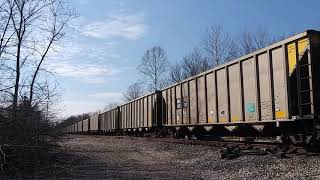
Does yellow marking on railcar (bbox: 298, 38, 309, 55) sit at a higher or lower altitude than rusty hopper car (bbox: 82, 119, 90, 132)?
higher

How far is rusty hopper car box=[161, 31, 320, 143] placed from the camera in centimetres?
1292

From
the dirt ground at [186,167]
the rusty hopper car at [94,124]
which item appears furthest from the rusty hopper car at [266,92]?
the rusty hopper car at [94,124]

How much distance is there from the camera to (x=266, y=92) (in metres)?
14.7

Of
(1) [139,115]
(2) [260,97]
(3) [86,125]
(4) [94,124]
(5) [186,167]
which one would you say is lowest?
(5) [186,167]

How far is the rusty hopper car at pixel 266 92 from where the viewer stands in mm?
12922

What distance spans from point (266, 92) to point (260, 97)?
1.49 feet

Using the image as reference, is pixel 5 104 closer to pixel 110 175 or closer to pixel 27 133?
pixel 27 133

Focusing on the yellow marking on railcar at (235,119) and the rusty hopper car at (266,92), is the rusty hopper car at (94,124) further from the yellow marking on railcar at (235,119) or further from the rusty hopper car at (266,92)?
the yellow marking on railcar at (235,119)

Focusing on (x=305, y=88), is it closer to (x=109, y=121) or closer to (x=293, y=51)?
(x=293, y=51)

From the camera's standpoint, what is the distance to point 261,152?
1345cm

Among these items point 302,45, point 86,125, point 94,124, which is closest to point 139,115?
point 302,45

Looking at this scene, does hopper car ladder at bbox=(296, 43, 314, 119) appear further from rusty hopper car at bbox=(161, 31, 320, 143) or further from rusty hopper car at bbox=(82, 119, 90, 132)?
rusty hopper car at bbox=(82, 119, 90, 132)

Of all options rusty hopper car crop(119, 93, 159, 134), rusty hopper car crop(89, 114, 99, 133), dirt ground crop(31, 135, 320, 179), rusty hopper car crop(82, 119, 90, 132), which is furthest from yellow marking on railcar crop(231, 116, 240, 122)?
rusty hopper car crop(82, 119, 90, 132)

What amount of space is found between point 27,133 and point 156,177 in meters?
A: 4.03
